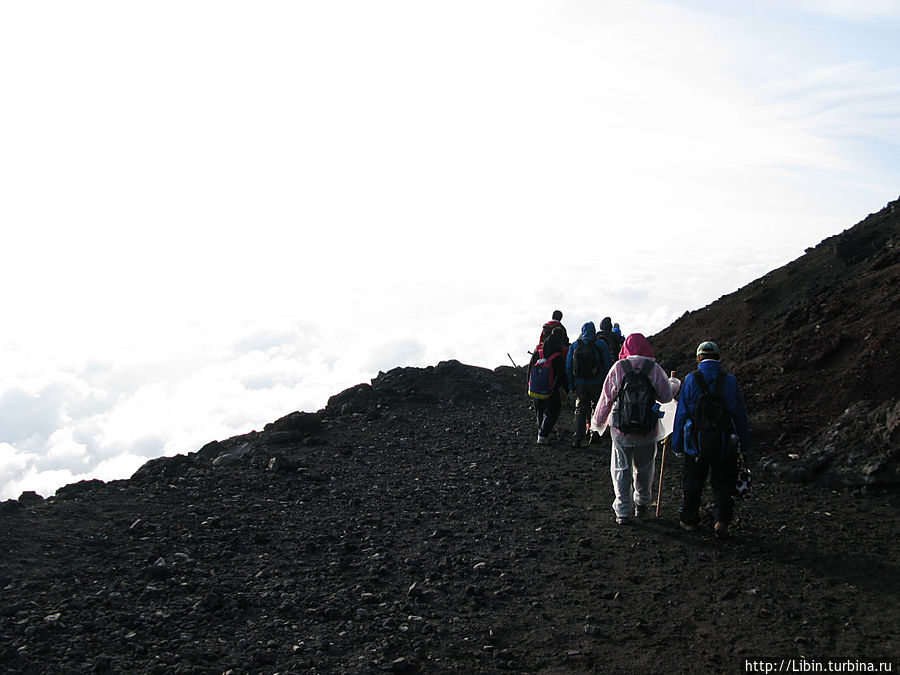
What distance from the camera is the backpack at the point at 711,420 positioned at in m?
8.33

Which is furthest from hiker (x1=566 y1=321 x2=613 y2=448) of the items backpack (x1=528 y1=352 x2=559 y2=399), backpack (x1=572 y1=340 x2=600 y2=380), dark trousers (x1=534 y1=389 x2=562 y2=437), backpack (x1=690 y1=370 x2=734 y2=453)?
backpack (x1=690 y1=370 x2=734 y2=453)

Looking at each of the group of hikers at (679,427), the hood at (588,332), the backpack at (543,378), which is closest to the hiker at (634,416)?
the group of hikers at (679,427)

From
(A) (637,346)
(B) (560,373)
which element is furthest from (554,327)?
(A) (637,346)

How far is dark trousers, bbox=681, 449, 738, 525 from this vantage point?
8.42 m

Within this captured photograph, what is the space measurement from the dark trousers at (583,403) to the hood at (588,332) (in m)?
0.79

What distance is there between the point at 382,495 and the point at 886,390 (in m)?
7.64

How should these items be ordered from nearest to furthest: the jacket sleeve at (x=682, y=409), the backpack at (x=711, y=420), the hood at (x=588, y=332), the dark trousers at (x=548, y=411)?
the backpack at (x=711, y=420) < the jacket sleeve at (x=682, y=409) < the hood at (x=588, y=332) < the dark trousers at (x=548, y=411)

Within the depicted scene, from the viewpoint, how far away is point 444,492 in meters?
11.7

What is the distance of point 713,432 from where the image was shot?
27.3ft

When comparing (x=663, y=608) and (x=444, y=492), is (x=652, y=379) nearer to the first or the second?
(x=663, y=608)

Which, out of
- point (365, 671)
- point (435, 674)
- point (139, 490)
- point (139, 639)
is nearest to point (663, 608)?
point (435, 674)

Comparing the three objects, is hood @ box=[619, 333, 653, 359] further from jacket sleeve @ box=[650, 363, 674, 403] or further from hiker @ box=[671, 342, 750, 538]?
hiker @ box=[671, 342, 750, 538]

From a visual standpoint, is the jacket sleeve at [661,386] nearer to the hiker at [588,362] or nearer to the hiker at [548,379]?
the hiker at [588,362]

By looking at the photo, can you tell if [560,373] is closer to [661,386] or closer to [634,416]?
[661,386]
